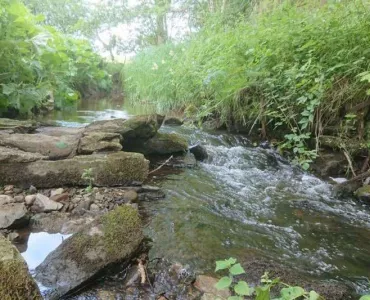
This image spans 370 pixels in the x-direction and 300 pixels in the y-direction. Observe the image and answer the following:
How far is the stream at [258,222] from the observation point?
6.31 ft

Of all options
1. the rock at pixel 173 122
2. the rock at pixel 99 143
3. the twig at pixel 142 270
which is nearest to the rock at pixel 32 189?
the rock at pixel 99 143

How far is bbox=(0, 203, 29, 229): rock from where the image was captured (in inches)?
75.5

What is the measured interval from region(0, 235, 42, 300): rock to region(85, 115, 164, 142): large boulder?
2.57 meters

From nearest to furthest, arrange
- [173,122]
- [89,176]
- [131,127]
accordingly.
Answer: [89,176]
[131,127]
[173,122]

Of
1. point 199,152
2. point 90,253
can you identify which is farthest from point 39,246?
point 199,152

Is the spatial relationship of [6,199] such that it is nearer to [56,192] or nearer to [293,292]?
[56,192]

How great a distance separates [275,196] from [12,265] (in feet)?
8.06

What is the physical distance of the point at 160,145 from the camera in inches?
158

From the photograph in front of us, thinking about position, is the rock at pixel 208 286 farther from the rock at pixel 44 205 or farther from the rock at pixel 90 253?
the rock at pixel 44 205

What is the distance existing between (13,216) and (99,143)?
1.41 meters

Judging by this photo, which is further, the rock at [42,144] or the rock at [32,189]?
the rock at [42,144]

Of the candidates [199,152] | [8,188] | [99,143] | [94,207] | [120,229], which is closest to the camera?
[120,229]

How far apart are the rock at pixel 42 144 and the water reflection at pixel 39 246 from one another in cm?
116

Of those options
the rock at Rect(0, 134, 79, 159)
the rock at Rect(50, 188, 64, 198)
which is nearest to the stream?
the rock at Rect(50, 188, 64, 198)
